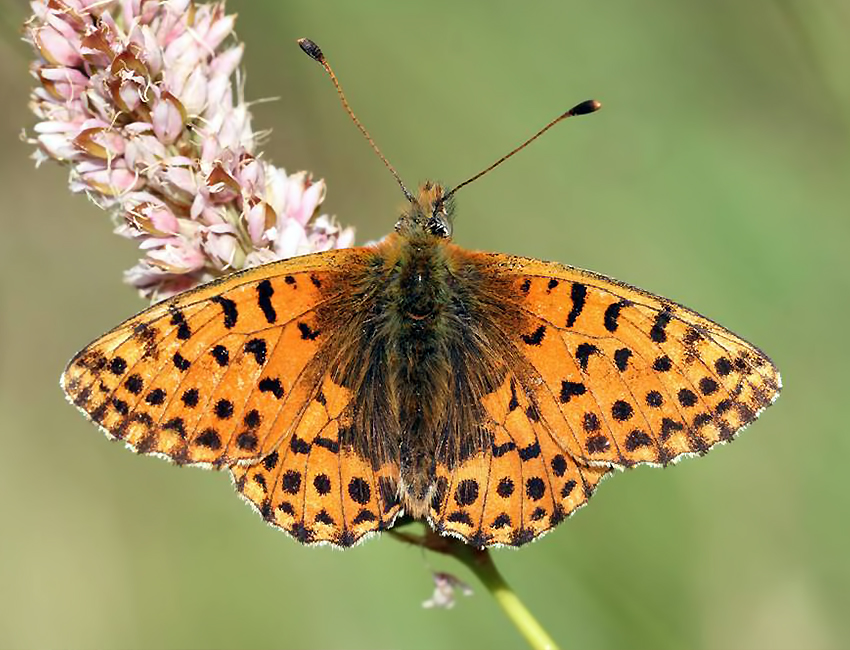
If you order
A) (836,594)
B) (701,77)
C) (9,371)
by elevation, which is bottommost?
(836,594)

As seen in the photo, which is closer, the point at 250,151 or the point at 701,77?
the point at 250,151

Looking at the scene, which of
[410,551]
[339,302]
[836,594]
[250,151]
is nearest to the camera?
[250,151]

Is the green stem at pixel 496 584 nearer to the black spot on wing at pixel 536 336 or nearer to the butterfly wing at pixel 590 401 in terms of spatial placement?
the butterfly wing at pixel 590 401

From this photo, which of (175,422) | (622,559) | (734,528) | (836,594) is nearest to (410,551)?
(622,559)

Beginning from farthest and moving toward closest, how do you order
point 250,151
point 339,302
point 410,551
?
1. point 410,551
2. point 339,302
3. point 250,151

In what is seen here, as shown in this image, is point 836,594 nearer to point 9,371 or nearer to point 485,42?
point 485,42

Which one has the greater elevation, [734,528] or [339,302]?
[339,302]
